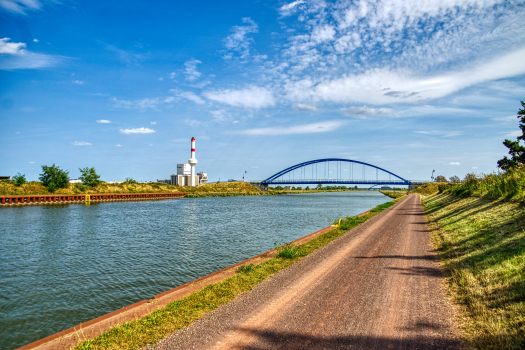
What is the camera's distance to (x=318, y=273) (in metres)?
9.60

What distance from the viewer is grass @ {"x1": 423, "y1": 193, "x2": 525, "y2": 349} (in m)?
5.22

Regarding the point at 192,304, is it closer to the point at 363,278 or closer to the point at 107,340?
the point at 107,340

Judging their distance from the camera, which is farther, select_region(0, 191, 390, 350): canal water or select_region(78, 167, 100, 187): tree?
select_region(78, 167, 100, 187): tree

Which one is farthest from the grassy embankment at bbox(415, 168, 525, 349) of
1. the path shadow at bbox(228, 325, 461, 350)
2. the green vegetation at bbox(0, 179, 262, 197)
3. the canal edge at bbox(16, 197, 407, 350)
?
the green vegetation at bbox(0, 179, 262, 197)

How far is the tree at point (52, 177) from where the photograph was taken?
61.8m

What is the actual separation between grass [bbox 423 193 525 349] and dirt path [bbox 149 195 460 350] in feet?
1.39

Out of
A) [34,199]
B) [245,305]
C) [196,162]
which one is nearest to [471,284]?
[245,305]

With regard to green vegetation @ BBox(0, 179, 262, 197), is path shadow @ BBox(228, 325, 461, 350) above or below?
below

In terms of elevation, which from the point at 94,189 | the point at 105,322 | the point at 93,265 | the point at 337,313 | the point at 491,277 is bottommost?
the point at 93,265

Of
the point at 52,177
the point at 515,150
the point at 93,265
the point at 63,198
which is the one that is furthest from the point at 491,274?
the point at 52,177

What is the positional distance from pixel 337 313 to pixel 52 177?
73740mm

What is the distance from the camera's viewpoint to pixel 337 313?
6.50 meters

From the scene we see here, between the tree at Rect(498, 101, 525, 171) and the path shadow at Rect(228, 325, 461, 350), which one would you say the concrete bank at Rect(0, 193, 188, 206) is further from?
the tree at Rect(498, 101, 525, 171)

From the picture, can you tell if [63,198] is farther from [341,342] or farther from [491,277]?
[491,277]
